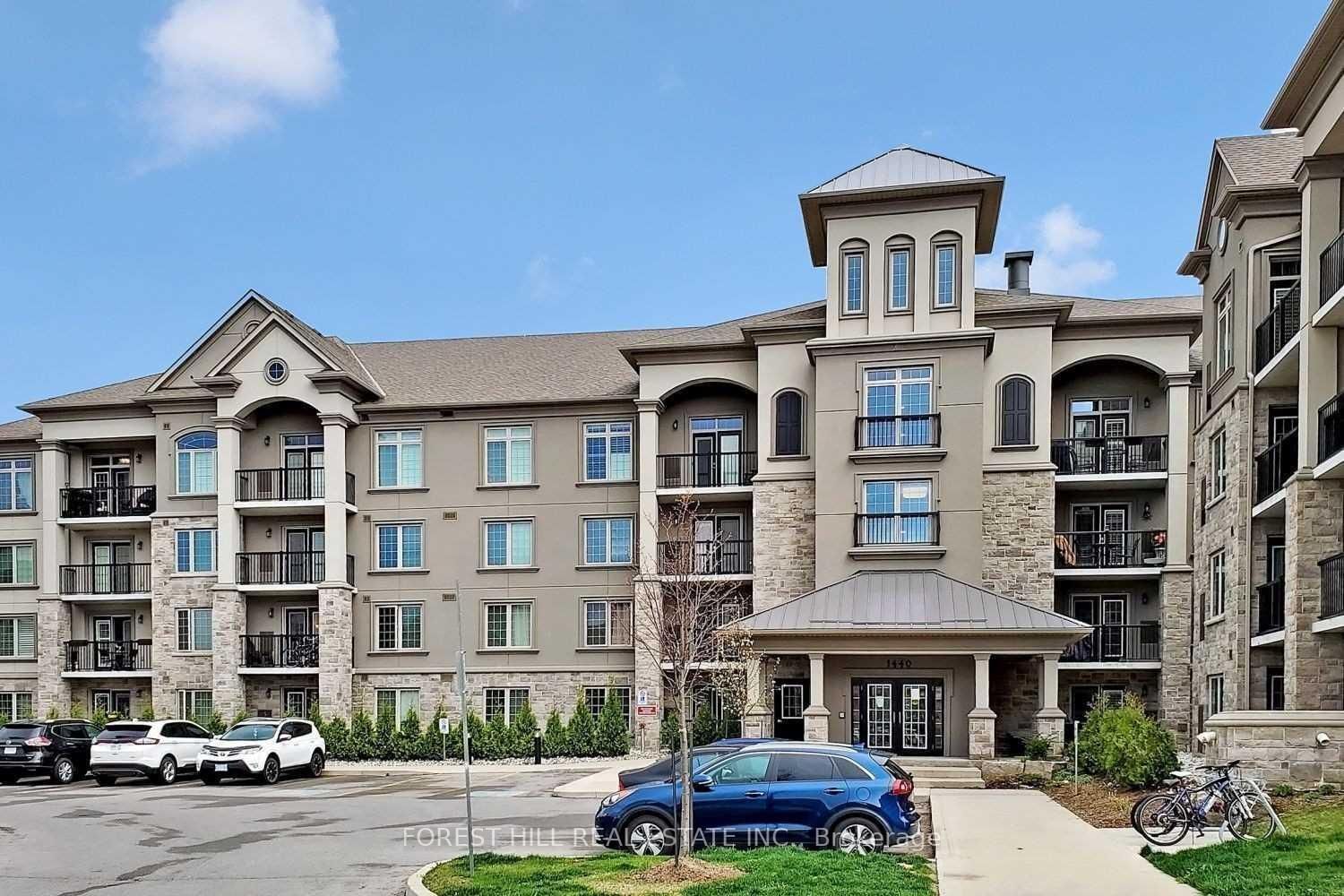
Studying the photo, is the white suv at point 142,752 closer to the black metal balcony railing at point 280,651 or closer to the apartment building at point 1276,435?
the black metal balcony railing at point 280,651

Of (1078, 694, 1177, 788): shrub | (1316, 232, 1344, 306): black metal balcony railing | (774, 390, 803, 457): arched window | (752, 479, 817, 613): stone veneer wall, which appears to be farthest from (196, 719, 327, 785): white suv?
(1316, 232, 1344, 306): black metal balcony railing

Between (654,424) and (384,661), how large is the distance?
11.2 metres

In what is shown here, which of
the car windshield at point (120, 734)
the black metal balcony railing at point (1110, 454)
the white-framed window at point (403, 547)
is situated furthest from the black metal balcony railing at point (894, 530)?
the car windshield at point (120, 734)

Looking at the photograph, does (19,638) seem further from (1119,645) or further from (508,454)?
(1119,645)

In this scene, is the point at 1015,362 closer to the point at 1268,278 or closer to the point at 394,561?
the point at 1268,278

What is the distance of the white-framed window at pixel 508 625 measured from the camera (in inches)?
1361

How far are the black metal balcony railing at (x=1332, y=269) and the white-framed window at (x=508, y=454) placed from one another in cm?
2214

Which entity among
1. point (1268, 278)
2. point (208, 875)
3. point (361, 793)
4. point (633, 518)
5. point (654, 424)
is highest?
point (1268, 278)

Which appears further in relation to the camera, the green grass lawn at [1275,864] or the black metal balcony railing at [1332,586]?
the black metal balcony railing at [1332,586]

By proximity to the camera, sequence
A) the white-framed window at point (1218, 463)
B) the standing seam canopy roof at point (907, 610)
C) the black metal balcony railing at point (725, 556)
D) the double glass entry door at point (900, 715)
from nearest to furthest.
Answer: the white-framed window at point (1218, 463) → the standing seam canopy roof at point (907, 610) → the double glass entry door at point (900, 715) → the black metal balcony railing at point (725, 556)

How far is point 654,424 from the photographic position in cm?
3312

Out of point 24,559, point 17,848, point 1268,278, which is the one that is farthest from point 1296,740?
point 24,559

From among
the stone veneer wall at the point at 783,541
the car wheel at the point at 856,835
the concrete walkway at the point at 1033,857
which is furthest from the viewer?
the stone veneer wall at the point at 783,541

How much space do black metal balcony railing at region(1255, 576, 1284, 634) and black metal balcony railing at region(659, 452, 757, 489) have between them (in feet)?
46.6
